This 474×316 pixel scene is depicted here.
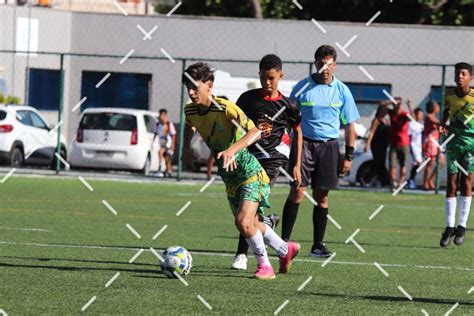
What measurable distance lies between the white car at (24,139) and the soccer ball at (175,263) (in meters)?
21.4

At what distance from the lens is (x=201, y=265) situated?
12039 millimetres

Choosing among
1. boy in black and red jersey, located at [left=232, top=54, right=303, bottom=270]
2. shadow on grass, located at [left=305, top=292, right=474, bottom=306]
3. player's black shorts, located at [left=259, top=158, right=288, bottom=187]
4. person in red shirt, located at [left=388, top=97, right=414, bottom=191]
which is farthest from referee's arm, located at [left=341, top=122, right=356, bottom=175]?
person in red shirt, located at [left=388, top=97, right=414, bottom=191]

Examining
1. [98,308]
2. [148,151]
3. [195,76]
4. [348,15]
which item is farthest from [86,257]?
[348,15]

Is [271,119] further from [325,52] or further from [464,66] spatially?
[464,66]

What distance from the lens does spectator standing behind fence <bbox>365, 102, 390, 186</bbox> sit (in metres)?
29.3

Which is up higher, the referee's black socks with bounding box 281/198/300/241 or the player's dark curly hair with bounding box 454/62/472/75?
the player's dark curly hair with bounding box 454/62/472/75

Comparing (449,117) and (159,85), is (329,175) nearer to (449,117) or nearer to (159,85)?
(449,117)

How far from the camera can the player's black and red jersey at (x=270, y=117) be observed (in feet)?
39.0

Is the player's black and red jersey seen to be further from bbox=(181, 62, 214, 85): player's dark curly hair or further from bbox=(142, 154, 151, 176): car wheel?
bbox=(142, 154, 151, 176): car wheel

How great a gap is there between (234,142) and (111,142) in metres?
22.2

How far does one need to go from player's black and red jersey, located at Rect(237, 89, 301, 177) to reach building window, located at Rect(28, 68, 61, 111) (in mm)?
30664

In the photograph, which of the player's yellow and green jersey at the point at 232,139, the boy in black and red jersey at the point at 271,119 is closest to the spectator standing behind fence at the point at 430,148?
the boy in black and red jersey at the point at 271,119

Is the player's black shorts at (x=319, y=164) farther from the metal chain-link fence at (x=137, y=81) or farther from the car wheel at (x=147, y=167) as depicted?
the metal chain-link fence at (x=137, y=81)

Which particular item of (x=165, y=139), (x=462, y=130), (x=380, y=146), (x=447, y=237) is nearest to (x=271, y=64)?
(x=462, y=130)
